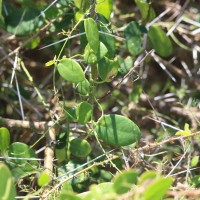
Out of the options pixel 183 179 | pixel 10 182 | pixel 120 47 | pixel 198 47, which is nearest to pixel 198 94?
pixel 198 47

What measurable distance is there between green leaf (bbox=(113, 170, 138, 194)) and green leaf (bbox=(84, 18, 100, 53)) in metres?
0.36

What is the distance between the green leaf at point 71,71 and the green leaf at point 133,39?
0.96 feet

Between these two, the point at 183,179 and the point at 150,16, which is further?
the point at 150,16

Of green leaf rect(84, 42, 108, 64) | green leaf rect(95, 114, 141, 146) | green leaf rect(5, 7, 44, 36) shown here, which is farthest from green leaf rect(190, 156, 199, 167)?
green leaf rect(5, 7, 44, 36)

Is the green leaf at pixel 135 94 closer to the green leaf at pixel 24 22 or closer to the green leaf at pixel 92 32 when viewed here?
the green leaf at pixel 24 22

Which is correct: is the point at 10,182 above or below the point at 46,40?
below

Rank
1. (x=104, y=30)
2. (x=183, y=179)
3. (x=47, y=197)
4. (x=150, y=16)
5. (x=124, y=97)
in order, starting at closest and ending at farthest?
(x=47, y=197)
(x=104, y=30)
(x=183, y=179)
(x=150, y=16)
(x=124, y=97)

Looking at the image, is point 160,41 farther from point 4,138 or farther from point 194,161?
point 4,138

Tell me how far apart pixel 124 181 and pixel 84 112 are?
1.19 ft

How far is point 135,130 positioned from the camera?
36.8 inches

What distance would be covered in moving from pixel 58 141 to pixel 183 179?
28cm

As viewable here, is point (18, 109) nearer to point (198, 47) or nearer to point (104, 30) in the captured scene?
point (104, 30)

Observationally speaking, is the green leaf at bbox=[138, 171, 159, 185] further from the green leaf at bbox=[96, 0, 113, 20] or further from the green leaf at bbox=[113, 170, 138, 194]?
the green leaf at bbox=[96, 0, 113, 20]

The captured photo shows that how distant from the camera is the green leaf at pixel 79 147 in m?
1.02
